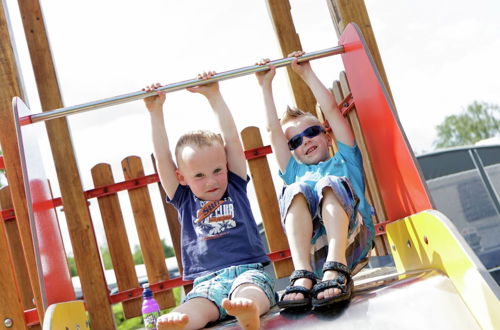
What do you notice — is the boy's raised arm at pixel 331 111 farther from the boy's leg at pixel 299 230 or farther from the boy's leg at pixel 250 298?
the boy's leg at pixel 250 298

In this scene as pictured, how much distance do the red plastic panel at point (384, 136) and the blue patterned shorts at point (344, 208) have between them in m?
0.20

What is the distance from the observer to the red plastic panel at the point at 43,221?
7.96ft

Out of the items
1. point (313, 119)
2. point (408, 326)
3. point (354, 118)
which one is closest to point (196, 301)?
point (408, 326)

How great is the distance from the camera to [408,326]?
1.84m

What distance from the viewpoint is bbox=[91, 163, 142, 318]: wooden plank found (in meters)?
3.86

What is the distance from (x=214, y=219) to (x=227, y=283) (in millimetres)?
349

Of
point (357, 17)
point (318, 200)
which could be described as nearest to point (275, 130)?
point (318, 200)

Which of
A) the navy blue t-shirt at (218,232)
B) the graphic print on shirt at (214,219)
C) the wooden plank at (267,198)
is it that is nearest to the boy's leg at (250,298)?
the navy blue t-shirt at (218,232)

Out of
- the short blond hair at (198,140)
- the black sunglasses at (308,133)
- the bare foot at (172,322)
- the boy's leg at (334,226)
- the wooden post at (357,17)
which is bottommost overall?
the bare foot at (172,322)

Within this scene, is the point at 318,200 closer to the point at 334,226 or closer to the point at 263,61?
the point at 334,226

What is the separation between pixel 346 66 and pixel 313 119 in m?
0.31

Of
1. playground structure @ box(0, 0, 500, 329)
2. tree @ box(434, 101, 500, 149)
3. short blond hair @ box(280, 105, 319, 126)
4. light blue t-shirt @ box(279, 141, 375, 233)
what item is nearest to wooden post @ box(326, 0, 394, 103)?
playground structure @ box(0, 0, 500, 329)

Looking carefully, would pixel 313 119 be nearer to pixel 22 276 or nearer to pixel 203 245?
pixel 203 245

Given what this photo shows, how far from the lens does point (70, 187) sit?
368 cm
